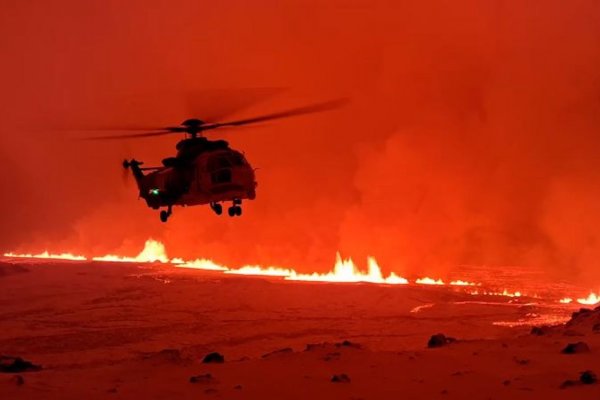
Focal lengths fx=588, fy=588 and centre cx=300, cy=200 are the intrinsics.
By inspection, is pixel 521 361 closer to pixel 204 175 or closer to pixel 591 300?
pixel 204 175

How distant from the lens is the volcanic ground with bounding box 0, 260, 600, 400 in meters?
9.80

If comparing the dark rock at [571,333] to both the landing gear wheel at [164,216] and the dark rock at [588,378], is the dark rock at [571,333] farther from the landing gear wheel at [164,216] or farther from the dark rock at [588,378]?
the landing gear wheel at [164,216]

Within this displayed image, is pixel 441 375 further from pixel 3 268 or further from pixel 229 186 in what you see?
pixel 3 268

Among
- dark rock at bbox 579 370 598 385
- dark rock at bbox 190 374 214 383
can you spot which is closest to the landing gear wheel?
dark rock at bbox 190 374 214 383

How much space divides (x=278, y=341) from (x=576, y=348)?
15190 millimetres

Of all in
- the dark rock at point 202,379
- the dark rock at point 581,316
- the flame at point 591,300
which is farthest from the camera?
the flame at point 591,300

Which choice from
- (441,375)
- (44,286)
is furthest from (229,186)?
(44,286)

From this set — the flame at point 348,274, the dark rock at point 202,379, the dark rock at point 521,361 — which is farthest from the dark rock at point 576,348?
the flame at point 348,274

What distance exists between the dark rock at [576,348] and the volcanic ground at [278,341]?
4cm

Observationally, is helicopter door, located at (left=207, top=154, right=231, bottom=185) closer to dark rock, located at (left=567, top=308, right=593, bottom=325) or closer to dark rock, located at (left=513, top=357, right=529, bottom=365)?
dark rock, located at (left=513, top=357, right=529, bottom=365)

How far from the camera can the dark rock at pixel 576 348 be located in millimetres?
11125

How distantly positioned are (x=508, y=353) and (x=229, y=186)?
8.86 m

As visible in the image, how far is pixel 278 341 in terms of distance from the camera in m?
24.7

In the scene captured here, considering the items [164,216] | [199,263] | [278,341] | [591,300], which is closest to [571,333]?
[164,216]
